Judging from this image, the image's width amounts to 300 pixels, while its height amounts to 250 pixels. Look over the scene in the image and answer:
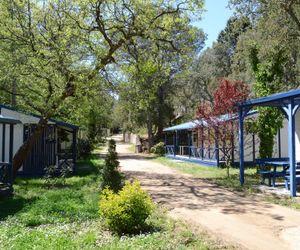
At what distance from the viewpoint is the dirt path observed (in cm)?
700

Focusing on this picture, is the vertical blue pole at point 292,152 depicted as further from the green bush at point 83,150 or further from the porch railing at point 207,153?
the green bush at point 83,150

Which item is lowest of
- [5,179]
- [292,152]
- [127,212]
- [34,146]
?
[127,212]

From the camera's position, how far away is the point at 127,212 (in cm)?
735

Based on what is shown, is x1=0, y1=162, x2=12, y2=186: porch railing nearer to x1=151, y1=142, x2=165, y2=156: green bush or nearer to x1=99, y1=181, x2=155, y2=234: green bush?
x1=99, y1=181, x2=155, y2=234: green bush

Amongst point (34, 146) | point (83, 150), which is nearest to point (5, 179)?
point (34, 146)

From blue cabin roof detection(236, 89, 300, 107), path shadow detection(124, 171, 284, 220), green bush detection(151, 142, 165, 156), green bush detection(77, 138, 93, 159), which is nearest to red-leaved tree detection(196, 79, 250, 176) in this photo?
path shadow detection(124, 171, 284, 220)

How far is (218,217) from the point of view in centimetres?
898

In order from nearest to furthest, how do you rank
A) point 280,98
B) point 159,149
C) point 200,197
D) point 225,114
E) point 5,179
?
point 280,98 < point 200,197 < point 5,179 < point 225,114 < point 159,149

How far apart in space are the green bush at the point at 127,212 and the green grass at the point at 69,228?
0.25 meters

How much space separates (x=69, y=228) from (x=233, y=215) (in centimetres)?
394

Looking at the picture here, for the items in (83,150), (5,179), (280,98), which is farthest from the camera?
(83,150)

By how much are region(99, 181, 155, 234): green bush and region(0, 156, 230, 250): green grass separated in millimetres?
251

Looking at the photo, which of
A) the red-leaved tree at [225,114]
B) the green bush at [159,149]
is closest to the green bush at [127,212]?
the red-leaved tree at [225,114]

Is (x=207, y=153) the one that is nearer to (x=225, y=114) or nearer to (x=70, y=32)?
(x=225, y=114)
